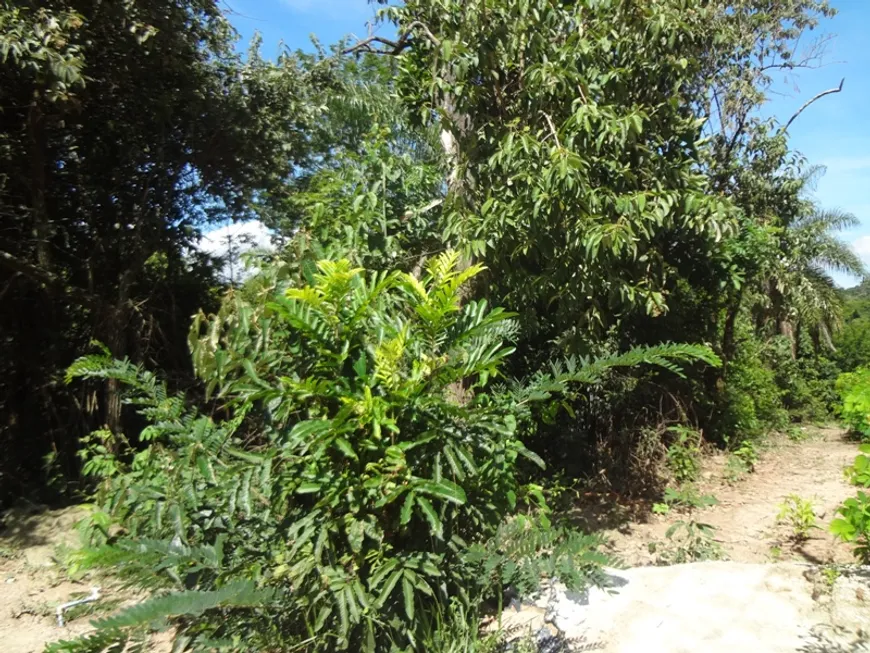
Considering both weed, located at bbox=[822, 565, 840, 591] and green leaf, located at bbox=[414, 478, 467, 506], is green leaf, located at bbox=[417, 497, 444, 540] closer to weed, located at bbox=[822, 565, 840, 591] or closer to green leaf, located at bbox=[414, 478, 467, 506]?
green leaf, located at bbox=[414, 478, 467, 506]

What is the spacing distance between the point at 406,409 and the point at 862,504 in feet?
8.03

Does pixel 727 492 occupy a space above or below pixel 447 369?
below

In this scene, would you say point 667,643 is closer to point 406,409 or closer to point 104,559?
point 406,409

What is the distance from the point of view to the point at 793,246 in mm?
9000

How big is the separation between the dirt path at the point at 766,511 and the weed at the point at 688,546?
81mm

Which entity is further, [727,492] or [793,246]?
[793,246]

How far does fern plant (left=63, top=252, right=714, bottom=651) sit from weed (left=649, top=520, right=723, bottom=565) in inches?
65.7

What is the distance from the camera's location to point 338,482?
2.57m

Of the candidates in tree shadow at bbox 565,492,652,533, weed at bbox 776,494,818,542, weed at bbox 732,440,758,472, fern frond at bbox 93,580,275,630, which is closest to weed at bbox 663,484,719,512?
tree shadow at bbox 565,492,652,533

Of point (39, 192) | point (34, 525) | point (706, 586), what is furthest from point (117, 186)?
point (706, 586)

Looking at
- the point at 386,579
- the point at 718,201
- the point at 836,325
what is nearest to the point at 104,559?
the point at 386,579

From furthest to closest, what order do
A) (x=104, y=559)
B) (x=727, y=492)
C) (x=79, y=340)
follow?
(x=79, y=340), (x=727, y=492), (x=104, y=559)

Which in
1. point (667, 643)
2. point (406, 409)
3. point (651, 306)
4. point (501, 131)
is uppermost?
point (501, 131)

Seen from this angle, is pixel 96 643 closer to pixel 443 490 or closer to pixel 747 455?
pixel 443 490
